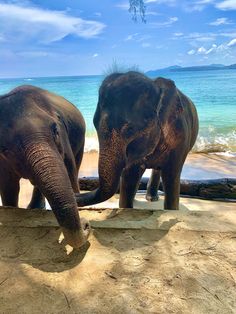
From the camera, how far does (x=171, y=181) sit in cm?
492

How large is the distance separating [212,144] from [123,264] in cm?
1322

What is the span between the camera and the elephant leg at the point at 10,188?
4098mm

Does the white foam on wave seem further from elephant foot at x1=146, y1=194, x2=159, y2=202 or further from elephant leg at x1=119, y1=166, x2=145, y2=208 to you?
elephant leg at x1=119, y1=166, x2=145, y2=208

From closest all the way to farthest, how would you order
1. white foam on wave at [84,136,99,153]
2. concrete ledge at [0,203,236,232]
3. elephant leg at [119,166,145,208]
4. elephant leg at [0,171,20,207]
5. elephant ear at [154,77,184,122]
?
1. concrete ledge at [0,203,236,232]
2. elephant leg at [0,171,20,207]
3. elephant ear at [154,77,184,122]
4. elephant leg at [119,166,145,208]
5. white foam on wave at [84,136,99,153]

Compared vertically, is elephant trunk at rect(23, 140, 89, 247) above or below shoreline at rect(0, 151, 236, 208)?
above

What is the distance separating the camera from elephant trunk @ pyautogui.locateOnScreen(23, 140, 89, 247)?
9.21 feet

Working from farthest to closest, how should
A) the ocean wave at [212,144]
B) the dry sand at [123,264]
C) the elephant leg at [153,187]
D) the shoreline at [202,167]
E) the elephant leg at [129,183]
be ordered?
the ocean wave at [212,144]
the shoreline at [202,167]
the elephant leg at [153,187]
the elephant leg at [129,183]
the dry sand at [123,264]

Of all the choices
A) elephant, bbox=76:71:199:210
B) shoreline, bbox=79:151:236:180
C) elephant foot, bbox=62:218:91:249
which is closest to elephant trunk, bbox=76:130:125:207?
elephant, bbox=76:71:199:210

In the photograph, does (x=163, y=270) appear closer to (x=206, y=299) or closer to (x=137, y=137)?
(x=206, y=299)

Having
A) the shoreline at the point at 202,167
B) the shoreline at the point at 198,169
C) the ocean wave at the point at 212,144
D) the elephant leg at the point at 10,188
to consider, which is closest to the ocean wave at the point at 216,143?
the ocean wave at the point at 212,144

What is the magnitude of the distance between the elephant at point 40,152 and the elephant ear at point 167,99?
108 centimetres

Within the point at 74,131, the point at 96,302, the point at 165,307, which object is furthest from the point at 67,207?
the point at 74,131

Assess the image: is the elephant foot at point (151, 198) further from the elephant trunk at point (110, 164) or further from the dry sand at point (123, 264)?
the elephant trunk at point (110, 164)

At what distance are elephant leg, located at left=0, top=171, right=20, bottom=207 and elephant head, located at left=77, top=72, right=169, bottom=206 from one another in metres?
0.83
